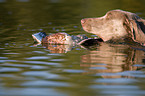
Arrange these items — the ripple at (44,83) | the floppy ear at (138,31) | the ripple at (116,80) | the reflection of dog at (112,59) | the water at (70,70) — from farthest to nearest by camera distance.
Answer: the floppy ear at (138,31), the reflection of dog at (112,59), the ripple at (116,80), the ripple at (44,83), the water at (70,70)

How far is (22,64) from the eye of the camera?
286 inches

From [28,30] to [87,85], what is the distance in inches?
339

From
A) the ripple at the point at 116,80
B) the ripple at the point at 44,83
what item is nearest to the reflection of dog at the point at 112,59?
the ripple at the point at 116,80

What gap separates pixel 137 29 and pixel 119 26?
2.79ft

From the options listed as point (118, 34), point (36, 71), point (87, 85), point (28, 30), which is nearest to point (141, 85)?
point (87, 85)

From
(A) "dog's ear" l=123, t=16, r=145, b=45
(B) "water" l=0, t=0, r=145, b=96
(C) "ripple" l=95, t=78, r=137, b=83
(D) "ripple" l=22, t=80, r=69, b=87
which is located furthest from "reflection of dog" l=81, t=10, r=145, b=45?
(D) "ripple" l=22, t=80, r=69, b=87

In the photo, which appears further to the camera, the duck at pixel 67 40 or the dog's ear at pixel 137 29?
the duck at pixel 67 40

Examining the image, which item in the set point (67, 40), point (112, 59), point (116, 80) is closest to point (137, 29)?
point (112, 59)

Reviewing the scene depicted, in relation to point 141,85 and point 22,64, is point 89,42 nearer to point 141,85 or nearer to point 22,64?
point 22,64

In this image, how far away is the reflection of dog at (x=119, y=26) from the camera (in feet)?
28.5

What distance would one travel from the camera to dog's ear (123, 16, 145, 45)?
8562 millimetres

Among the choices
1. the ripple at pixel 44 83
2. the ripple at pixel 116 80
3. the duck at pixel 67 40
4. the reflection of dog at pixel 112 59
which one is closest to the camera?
the ripple at pixel 44 83

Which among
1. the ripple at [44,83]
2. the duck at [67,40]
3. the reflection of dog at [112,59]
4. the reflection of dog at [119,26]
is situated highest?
the reflection of dog at [119,26]

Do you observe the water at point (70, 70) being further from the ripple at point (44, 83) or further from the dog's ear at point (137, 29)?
the dog's ear at point (137, 29)
